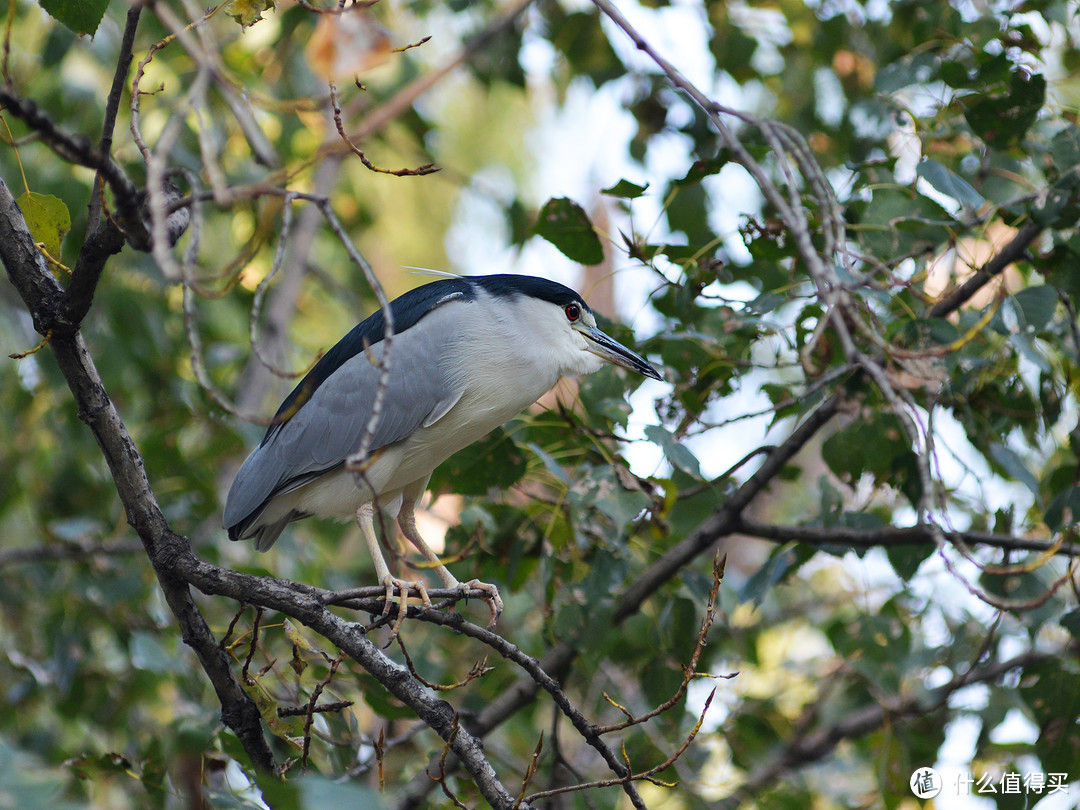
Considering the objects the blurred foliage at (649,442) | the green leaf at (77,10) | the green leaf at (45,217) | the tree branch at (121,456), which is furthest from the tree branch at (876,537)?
the green leaf at (77,10)

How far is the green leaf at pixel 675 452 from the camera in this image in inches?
84.7

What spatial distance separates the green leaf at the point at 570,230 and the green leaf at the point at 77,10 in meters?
1.15

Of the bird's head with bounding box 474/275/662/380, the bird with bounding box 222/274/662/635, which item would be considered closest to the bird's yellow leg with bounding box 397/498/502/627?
the bird with bounding box 222/274/662/635

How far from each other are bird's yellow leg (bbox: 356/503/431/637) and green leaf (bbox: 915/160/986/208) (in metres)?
1.45

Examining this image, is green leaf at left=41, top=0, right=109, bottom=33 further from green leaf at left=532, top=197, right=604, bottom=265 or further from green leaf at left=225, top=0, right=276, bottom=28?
green leaf at left=532, top=197, right=604, bottom=265

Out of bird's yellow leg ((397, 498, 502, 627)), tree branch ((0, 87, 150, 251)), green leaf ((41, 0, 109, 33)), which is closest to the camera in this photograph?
tree branch ((0, 87, 150, 251))

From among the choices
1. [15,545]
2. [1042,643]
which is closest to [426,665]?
[1042,643]

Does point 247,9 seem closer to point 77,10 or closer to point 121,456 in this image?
point 77,10

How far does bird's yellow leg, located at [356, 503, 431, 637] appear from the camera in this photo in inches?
80.0

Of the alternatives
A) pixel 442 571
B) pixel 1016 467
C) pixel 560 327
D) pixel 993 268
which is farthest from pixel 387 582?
pixel 993 268

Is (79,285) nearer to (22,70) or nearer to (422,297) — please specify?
(422,297)

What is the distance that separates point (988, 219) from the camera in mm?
2371

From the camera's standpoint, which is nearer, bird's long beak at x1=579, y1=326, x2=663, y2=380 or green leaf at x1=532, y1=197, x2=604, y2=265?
green leaf at x1=532, y1=197, x2=604, y2=265

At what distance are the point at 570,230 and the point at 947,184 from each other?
967 millimetres
